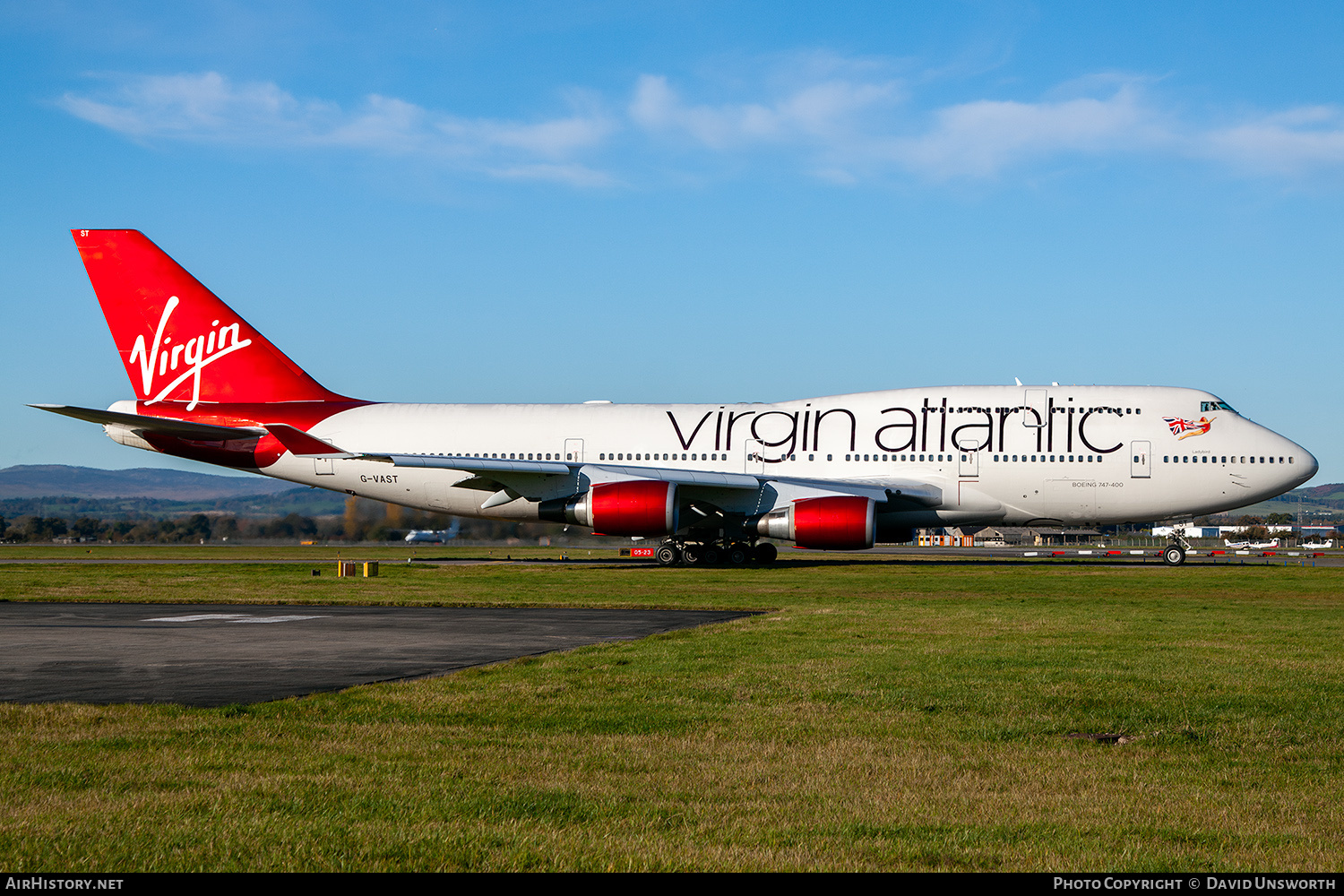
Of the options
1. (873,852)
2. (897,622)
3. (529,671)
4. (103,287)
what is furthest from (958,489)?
(873,852)

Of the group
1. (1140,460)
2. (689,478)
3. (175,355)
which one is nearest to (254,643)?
(689,478)

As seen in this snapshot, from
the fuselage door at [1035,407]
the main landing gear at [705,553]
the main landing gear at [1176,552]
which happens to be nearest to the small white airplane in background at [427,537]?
the main landing gear at [705,553]

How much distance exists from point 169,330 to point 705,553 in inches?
714

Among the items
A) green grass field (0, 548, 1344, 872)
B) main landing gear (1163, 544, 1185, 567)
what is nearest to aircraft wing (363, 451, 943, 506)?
main landing gear (1163, 544, 1185, 567)

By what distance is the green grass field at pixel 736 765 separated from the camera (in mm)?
5512

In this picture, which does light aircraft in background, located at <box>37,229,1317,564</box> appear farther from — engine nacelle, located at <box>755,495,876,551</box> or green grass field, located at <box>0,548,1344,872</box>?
green grass field, located at <box>0,548,1344,872</box>

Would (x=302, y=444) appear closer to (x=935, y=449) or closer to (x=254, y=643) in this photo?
(x=935, y=449)

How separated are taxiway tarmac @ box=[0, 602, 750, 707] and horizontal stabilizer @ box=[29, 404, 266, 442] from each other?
11313 millimetres

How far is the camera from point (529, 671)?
11.9 m

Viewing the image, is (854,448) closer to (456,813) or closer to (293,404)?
(293,404)

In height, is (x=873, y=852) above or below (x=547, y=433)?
below

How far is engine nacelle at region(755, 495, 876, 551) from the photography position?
3159 centimetres

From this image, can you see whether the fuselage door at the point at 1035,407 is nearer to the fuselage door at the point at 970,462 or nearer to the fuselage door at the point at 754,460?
the fuselage door at the point at 970,462

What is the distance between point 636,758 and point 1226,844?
11.3ft
